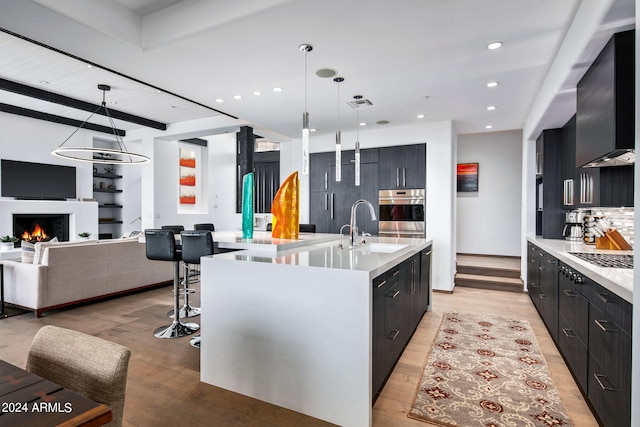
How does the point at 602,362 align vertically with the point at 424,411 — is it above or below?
above

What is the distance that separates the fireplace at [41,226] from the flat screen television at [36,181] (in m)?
0.39

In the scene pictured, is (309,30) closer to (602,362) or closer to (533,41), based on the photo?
(533,41)

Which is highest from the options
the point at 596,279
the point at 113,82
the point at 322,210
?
the point at 113,82

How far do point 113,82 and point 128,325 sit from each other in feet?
10.9

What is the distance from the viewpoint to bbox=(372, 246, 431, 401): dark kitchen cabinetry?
2037 millimetres

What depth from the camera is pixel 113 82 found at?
4793 mm

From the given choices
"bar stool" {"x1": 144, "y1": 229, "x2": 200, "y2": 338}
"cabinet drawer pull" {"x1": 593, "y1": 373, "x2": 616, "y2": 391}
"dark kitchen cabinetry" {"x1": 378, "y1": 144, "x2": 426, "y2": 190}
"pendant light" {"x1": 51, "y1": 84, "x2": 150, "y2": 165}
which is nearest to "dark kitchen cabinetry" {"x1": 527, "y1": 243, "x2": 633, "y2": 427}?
"cabinet drawer pull" {"x1": 593, "y1": 373, "x2": 616, "y2": 391}

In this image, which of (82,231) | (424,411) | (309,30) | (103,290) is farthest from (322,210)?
(82,231)

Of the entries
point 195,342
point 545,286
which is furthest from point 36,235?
point 545,286

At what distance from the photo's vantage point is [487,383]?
2.41 meters

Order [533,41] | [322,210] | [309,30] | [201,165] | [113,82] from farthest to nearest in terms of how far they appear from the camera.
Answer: [201,165], [322,210], [113,82], [533,41], [309,30]

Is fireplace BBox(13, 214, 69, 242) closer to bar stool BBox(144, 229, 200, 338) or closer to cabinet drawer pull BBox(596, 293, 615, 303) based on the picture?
bar stool BBox(144, 229, 200, 338)

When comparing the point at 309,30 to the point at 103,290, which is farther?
the point at 103,290

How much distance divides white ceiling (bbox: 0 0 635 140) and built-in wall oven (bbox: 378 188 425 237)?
150 cm
